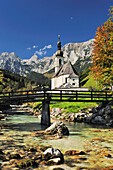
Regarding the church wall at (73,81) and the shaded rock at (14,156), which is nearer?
the shaded rock at (14,156)

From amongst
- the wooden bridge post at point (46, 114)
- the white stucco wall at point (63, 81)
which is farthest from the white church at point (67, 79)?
the wooden bridge post at point (46, 114)

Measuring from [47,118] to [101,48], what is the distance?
12391 mm

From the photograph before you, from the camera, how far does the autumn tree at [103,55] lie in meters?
21.7

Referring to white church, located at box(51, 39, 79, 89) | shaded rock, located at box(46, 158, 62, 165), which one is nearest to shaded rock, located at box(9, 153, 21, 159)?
shaded rock, located at box(46, 158, 62, 165)

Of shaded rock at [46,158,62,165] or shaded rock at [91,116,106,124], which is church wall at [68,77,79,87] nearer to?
shaded rock at [91,116,106,124]

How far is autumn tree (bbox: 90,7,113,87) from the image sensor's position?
21734mm

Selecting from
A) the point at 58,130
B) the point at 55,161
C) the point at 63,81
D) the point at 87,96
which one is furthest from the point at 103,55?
the point at 63,81

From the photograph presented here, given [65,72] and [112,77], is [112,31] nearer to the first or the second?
[112,77]

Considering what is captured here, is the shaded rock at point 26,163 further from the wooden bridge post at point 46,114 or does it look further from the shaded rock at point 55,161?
the wooden bridge post at point 46,114

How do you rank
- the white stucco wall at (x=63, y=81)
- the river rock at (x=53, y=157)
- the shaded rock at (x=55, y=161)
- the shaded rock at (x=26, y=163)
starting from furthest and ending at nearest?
the white stucco wall at (x=63, y=81) < the river rock at (x=53, y=157) < the shaded rock at (x=55, y=161) < the shaded rock at (x=26, y=163)

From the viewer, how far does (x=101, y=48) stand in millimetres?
22516

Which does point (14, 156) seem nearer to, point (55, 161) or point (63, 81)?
point (55, 161)

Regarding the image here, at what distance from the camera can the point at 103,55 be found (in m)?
22.6

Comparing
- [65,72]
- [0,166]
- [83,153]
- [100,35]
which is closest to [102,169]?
[83,153]
